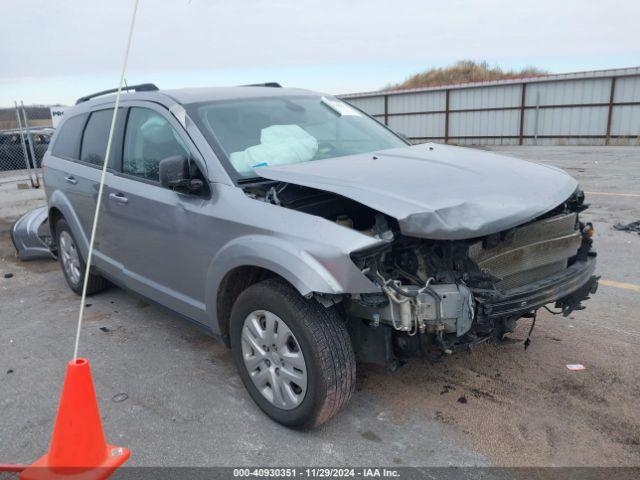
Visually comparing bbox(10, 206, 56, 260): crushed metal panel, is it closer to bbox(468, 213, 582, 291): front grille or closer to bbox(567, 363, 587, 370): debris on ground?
bbox(468, 213, 582, 291): front grille

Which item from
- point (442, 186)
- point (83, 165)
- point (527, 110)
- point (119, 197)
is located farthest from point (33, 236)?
point (527, 110)

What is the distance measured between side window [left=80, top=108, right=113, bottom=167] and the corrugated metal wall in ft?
59.1

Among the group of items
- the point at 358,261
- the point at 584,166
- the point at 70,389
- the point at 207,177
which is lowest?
the point at 584,166

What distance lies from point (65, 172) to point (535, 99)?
82.7 ft

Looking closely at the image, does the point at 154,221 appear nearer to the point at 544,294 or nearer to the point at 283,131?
the point at 283,131

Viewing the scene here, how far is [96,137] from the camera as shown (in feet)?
15.1

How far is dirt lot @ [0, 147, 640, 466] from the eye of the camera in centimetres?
271

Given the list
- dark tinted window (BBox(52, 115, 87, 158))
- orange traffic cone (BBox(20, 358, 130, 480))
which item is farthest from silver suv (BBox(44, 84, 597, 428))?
dark tinted window (BBox(52, 115, 87, 158))

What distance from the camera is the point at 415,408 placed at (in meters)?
3.08

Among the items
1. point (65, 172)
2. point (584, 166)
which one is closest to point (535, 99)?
point (584, 166)

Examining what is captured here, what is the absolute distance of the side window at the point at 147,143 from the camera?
358 centimetres

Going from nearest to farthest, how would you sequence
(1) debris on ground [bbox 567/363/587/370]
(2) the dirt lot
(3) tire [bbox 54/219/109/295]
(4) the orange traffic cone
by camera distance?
(4) the orange traffic cone < (2) the dirt lot < (1) debris on ground [bbox 567/363/587/370] < (3) tire [bbox 54/219/109/295]

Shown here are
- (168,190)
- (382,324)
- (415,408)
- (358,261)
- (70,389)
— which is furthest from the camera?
(168,190)

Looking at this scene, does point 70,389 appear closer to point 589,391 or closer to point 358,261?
point 358,261
